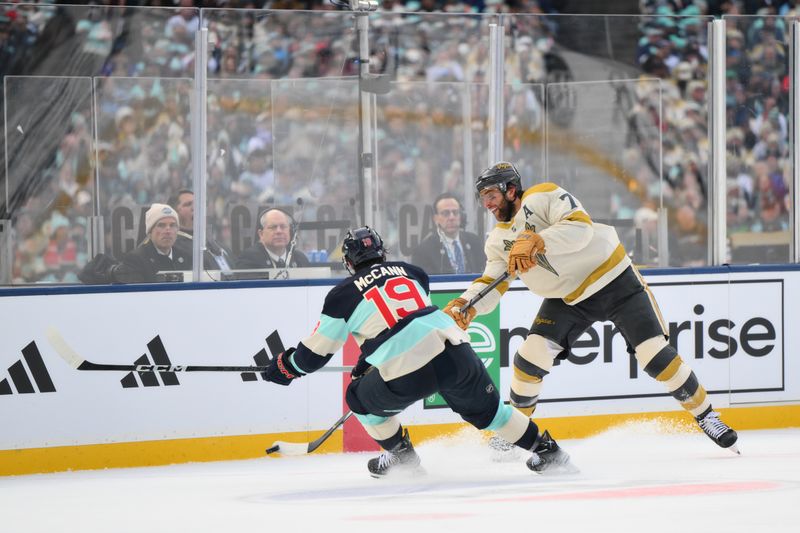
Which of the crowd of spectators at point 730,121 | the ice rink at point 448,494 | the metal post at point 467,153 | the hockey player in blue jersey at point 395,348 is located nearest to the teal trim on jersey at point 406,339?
the hockey player in blue jersey at point 395,348

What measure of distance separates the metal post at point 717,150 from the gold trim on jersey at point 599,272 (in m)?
1.50

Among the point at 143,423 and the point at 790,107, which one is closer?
the point at 143,423

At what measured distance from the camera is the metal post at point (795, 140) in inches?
257

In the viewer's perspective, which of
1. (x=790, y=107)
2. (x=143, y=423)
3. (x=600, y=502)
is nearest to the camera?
(x=600, y=502)

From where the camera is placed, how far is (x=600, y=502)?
409 centimetres

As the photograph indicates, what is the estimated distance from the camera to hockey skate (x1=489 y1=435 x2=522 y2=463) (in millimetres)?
5387

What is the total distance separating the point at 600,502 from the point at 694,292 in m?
2.46

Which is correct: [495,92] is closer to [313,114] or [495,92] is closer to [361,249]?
[313,114]

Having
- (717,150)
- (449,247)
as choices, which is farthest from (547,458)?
(717,150)

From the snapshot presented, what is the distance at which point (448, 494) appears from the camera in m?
4.44

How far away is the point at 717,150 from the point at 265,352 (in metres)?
2.50

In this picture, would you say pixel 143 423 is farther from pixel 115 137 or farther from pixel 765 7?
pixel 765 7

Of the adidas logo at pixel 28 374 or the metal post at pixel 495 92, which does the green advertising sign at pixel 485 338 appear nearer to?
the metal post at pixel 495 92

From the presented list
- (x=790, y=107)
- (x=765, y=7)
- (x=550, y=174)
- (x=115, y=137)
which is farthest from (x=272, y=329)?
(x=765, y=7)
